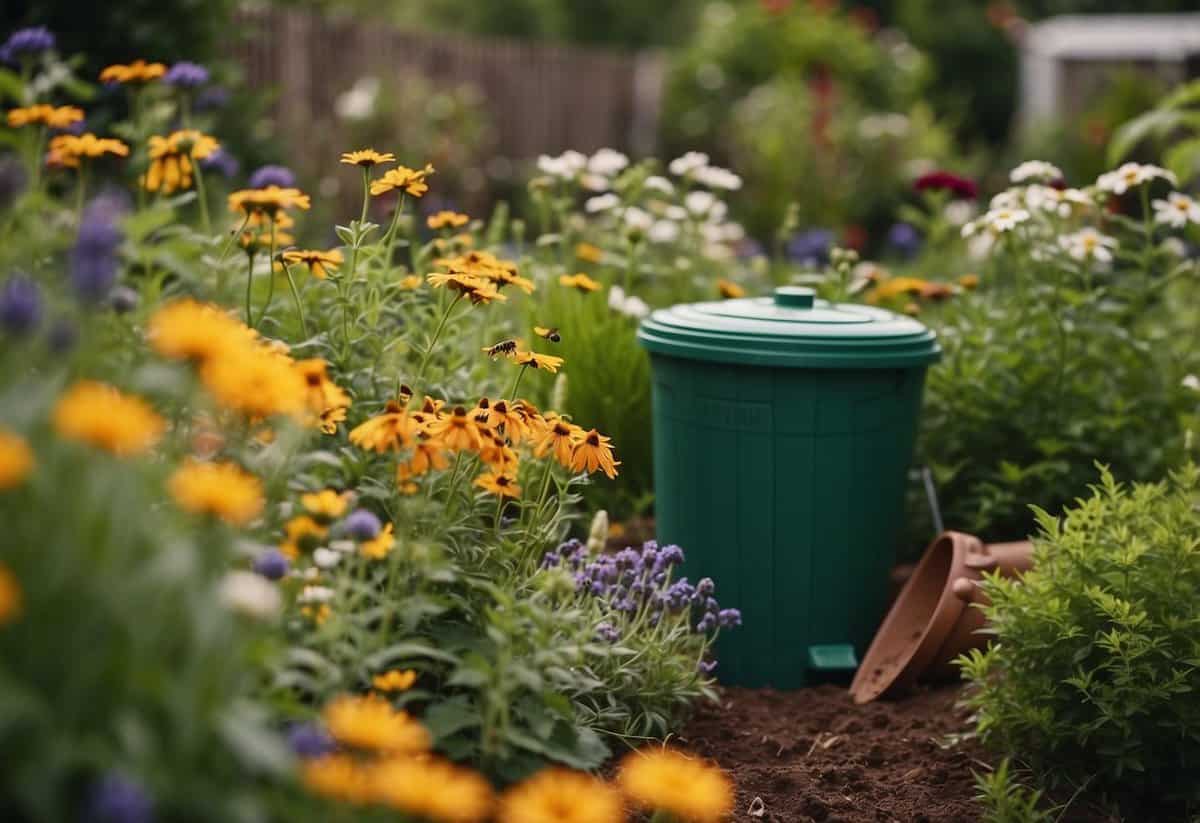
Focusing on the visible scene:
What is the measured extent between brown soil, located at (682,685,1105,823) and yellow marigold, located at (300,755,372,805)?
3.81ft

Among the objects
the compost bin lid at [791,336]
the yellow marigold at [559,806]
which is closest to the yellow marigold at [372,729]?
the yellow marigold at [559,806]

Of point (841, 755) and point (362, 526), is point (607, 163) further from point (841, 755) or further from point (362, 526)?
point (362, 526)

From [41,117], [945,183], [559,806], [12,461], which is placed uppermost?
[41,117]

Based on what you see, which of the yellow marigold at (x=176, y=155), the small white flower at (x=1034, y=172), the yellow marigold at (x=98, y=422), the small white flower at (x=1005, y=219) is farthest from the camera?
the small white flower at (x=1034, y=172)

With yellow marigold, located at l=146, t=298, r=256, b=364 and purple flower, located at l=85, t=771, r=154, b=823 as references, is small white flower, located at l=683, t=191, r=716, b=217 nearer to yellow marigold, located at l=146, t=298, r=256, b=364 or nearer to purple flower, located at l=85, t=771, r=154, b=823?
yellow marigold, located at l=146, t=298, r=256, b=364

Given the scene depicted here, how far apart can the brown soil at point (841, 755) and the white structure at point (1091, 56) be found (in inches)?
377

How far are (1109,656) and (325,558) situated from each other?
1544 millimetres

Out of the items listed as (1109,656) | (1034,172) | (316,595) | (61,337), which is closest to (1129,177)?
(1034,172)

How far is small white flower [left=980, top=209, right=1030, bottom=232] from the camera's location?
3.61 m

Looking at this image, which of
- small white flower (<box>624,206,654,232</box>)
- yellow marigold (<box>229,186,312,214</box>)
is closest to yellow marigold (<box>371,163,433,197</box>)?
yellow marigold (<box>229,186,312,214</box>)

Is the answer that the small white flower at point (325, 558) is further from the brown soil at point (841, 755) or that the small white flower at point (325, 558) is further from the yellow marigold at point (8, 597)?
the brown soil at point (841, 755)

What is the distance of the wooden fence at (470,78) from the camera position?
809 cm

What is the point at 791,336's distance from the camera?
3242mm

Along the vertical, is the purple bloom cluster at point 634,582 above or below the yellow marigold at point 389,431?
below
